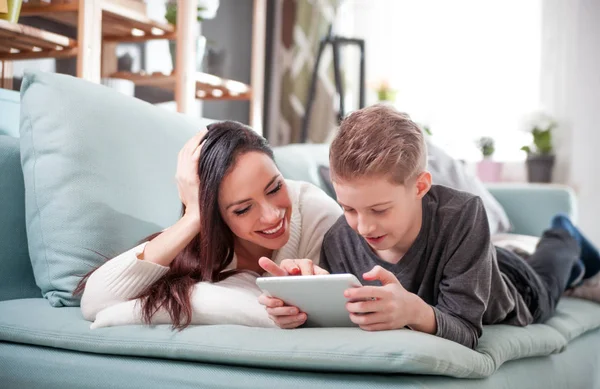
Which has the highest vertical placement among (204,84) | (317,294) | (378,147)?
(204,84)

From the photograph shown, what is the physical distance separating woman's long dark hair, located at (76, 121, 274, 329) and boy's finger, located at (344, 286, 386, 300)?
1.15 ft

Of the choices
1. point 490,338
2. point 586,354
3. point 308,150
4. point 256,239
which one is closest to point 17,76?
point 308,150

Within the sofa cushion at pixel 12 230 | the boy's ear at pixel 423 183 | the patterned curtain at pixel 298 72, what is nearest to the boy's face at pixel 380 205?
the boy's ear at pixel 423 183

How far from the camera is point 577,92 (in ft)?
13.4

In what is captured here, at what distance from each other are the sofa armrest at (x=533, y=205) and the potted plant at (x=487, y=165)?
1347 mm

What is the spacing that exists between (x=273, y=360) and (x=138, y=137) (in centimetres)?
71

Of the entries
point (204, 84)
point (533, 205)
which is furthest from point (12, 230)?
point (533, 205)

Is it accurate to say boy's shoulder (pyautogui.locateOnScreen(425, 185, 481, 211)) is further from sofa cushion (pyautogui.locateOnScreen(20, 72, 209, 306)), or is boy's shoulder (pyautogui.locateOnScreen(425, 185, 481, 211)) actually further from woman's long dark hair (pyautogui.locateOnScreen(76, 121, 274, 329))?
sofa cushion (pyautogui.locateOnScreen(20, 72, 209, 306))

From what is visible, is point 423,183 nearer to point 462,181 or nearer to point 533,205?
point 462,181

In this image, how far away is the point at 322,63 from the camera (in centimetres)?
461

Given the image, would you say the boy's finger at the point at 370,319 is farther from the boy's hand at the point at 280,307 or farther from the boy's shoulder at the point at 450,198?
the boy's shoulder at the point at 450,198

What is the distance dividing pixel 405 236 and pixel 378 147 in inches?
8.4

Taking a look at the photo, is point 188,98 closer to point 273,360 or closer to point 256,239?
point 256,239

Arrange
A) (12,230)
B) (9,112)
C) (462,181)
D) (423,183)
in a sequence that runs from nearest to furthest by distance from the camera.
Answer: (423,183) → (12,230) → (9,112) → (462,181)
